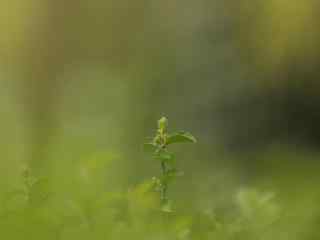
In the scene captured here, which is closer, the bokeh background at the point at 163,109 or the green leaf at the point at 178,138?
the bokeh background at the point at 163,109

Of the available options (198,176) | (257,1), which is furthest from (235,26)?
(198,176)

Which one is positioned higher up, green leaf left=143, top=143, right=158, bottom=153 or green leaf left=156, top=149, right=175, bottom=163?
green leaf left=143, top=143, right=158, bottom=153

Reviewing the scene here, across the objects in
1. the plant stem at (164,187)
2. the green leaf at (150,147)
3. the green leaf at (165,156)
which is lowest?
the plant stem at (164,187)

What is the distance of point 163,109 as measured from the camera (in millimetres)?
4430

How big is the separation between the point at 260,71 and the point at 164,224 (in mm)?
4797

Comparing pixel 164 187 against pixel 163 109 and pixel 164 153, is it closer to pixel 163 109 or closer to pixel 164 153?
pixel 164 153

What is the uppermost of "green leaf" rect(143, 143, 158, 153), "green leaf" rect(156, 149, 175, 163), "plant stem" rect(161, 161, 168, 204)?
"green leaf" rect(143, 143, 158, 153)

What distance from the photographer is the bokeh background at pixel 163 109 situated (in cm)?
49

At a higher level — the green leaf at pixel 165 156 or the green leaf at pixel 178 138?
the green leaf at pixel 178 138

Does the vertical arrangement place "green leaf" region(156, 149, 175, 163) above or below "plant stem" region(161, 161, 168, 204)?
above

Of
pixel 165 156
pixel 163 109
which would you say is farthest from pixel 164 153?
pixel 163 109

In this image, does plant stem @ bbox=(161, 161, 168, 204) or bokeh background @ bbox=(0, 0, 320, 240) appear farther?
plant stem @ bbox=(161, 161, 168, 204)

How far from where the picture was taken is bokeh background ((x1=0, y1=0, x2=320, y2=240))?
0.49 meters

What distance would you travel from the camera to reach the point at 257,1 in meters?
5.59
